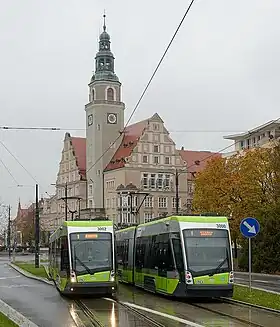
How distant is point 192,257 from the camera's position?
23.6 m

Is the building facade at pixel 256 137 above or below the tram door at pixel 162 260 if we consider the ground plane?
above

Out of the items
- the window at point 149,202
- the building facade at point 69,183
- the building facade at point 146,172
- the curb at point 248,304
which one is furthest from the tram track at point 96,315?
the building facade at point 69,183

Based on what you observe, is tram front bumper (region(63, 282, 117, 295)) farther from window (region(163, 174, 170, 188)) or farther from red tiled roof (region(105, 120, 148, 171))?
window (region(163, 174, 170, 188))

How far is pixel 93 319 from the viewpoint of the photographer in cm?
1839

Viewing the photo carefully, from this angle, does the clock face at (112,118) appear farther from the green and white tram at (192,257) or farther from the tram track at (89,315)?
the tram track at (89,315)

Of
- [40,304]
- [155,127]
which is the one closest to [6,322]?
[40,304]

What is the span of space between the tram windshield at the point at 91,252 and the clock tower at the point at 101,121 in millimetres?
84259

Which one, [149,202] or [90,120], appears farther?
[90,120]

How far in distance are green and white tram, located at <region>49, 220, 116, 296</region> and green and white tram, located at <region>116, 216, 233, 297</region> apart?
6.06ft

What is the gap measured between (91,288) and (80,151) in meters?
99.6

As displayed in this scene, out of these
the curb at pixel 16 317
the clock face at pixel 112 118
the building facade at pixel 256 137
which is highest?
the clock face at pixel 112 118

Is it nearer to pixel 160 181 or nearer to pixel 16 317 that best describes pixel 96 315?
pixel 16 317

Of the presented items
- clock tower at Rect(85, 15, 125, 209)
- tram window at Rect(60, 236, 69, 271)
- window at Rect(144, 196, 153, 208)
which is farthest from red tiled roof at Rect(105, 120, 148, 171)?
tram window at Rect(60, 236, 69, 271)

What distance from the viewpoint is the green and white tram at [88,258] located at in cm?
2506
